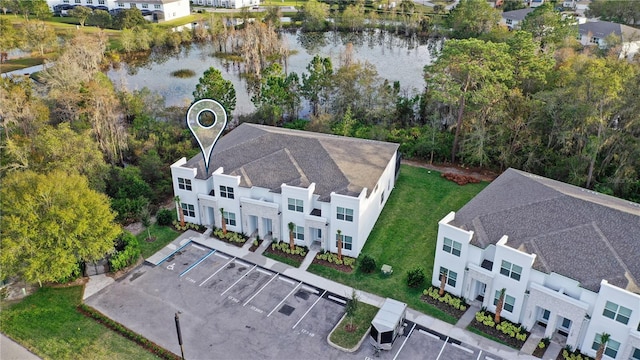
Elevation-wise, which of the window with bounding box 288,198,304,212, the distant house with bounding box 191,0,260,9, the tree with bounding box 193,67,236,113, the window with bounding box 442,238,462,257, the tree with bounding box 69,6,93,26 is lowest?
the window with bounding box 442,238,462,257

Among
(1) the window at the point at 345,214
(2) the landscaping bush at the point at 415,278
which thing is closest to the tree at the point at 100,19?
(1) the window at the point at 345,214

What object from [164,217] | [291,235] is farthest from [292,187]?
[164,217]

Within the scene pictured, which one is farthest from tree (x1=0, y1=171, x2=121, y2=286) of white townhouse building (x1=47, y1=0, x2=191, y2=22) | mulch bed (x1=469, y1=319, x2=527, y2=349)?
white townhouse building (x1=47, y1=0, x2=191, y2=22)

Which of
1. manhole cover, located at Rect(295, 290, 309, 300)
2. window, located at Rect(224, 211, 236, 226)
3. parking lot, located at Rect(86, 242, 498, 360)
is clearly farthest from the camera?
window, located at Rect(224, 211, 236, 226)

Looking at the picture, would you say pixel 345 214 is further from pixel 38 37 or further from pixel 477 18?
pixel 38 37

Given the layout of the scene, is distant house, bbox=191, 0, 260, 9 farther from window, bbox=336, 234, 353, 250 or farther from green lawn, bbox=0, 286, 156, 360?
green lawn, bbox=0, 286, 156, 360

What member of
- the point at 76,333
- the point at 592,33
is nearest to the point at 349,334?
the point at 76,333
